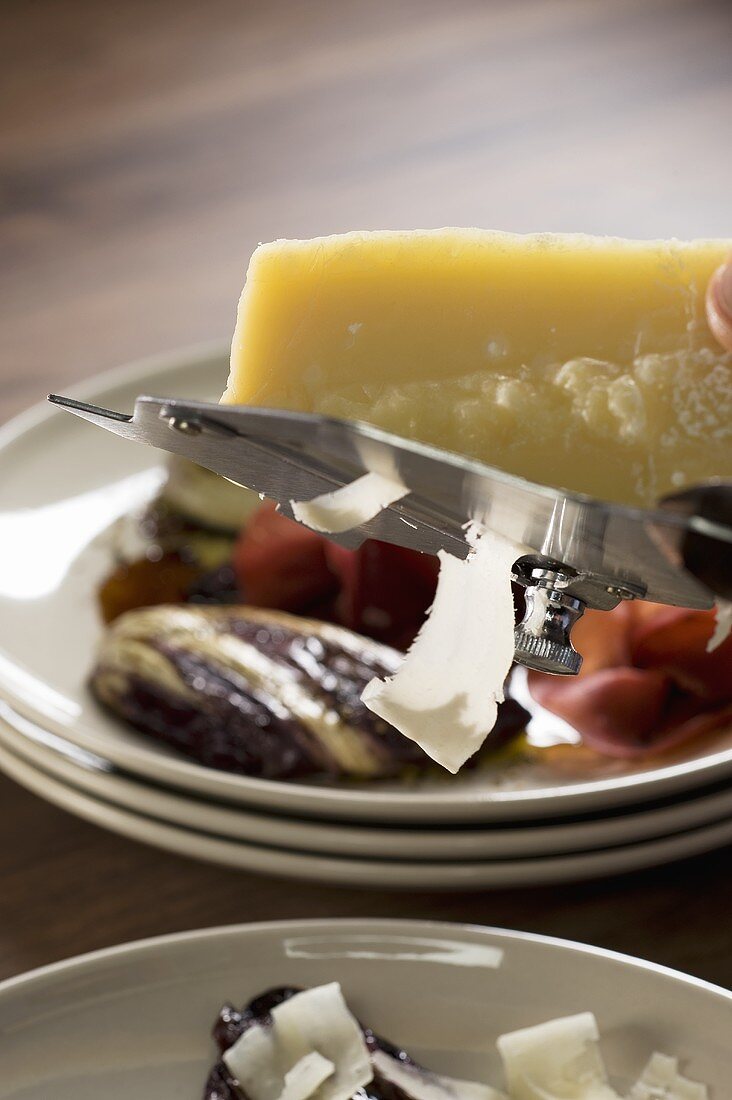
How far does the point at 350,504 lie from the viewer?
1.05ft

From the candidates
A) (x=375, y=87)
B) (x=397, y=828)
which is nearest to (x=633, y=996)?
(x=397, y=828)

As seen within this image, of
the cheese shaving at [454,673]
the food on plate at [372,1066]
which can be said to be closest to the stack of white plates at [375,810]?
the food on plate at [372,1066]

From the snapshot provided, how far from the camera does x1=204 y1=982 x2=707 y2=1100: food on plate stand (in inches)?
19.7

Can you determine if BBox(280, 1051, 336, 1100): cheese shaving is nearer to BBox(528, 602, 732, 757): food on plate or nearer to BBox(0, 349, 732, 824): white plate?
BBox(0, 349, 732, 824): white plate

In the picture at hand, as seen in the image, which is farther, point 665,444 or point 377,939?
point 377,939

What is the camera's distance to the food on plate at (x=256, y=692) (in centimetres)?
74

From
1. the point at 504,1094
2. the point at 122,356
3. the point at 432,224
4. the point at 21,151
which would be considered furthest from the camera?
the point at 21,151

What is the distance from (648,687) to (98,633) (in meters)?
0.38

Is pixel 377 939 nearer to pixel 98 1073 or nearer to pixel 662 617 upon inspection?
pixel 98 1073

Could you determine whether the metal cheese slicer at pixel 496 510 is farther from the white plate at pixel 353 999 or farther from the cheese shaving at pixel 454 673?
the white plate at pixel 353 999

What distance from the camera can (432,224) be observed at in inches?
68.0

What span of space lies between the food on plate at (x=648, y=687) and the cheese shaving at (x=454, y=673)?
412 millimetres

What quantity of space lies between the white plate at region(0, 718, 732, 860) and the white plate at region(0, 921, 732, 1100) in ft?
0.24

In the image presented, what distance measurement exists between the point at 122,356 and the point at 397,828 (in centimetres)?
94
